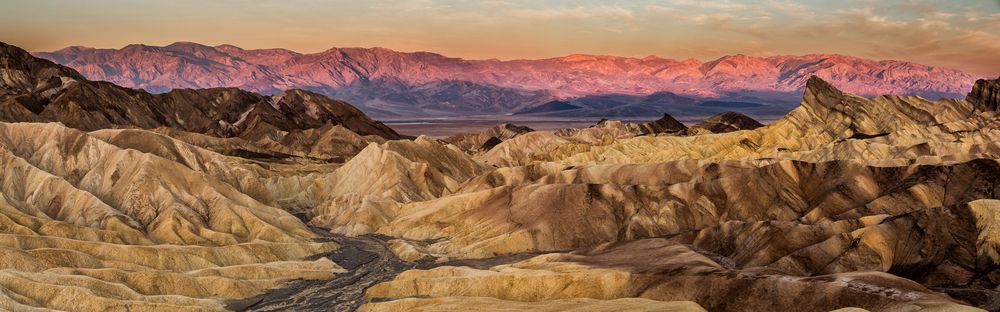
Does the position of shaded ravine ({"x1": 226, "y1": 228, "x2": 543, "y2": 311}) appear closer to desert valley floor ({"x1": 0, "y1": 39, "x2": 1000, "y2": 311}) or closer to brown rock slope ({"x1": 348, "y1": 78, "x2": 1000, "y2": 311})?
desert valley floor ({"x1": 0, "y1": 39, "x2": 1000, "y2": 311})

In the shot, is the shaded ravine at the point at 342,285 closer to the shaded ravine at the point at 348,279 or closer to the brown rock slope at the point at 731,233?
the shaded ravine at the point at 348,279

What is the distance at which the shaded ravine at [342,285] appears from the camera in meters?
109

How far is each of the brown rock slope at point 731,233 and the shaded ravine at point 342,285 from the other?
17.1ft

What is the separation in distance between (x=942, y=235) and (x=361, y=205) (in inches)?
4223

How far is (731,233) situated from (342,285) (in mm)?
57511

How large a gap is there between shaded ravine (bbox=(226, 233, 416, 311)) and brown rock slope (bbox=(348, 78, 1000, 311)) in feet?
17.1

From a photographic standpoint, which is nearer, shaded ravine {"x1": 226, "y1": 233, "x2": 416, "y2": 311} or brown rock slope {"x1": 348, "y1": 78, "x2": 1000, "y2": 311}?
brown rock slope {"x1": 348, "y1": 78, "x2": 1000, "y2": 311}

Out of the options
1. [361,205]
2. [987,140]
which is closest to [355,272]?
[361,205]

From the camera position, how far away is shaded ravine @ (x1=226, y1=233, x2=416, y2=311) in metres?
109

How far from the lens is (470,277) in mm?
108938

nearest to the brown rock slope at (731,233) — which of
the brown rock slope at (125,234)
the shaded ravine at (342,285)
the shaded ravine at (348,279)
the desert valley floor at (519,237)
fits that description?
the desert valley floor at (519,237)

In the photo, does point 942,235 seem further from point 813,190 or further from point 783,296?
point 813,190

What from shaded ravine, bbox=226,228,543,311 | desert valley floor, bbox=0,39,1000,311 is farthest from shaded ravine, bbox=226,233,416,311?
desert valley floor, bbox=0,39,1000,311

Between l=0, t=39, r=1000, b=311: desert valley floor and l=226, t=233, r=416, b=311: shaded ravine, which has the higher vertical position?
l=0, t=39, r=1000, b=311: desert valley floor
